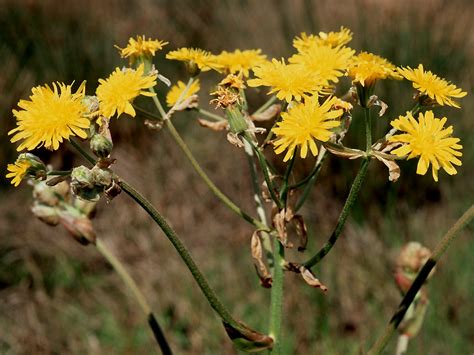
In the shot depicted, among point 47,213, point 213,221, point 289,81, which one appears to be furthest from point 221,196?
point 213,221

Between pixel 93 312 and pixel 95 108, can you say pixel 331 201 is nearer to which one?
pixel 93 312

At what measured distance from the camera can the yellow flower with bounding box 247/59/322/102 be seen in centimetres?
130

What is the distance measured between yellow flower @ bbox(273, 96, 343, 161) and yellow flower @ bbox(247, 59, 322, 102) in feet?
0.13

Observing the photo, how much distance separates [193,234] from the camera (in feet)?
13.0

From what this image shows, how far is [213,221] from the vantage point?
405cm

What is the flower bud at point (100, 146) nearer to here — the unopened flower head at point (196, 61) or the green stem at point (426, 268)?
the unopened flower head at point (196, 61)

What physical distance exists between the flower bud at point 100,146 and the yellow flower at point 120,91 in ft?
0.35

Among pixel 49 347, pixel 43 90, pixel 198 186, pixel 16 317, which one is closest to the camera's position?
pixel 43 90

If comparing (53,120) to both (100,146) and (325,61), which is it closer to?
(100,146)

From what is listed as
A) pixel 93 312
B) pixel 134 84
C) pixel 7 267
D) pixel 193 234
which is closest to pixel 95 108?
pixel 134 84

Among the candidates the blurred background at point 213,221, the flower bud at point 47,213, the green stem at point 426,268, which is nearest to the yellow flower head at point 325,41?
the green stem at point 426,268

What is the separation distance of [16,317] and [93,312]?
39cm

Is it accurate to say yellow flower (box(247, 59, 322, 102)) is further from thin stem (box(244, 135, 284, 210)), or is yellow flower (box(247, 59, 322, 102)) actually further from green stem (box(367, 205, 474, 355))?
green stem (box(367, 205, 474, 355))

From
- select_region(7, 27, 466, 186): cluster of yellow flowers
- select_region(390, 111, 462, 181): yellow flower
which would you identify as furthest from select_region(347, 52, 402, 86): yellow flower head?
select_region(390, 111, 462, 181): yellow flower
